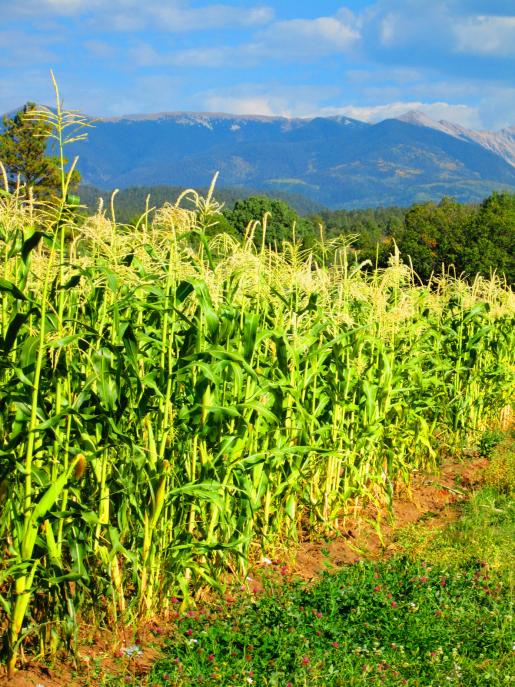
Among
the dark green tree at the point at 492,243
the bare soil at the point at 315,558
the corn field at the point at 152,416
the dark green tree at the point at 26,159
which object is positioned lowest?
the bare soil at the point at 315,558

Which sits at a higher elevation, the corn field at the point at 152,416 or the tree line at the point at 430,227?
the tree line at the point at 430,227

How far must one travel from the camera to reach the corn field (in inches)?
148

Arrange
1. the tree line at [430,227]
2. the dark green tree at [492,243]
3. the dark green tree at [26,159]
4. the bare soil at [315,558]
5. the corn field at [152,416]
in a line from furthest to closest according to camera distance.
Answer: the dark green tree at [492,243], the tree line at [430,227], the dark green tree at [26,159], the bare soil at [315,558], the corn field at [152,416]

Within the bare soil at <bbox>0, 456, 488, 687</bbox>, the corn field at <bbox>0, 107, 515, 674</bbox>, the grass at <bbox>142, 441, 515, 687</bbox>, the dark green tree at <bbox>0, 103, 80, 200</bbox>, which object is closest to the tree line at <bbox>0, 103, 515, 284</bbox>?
the dark green tree at <bbox>0, 103, 80, 200</bbox>

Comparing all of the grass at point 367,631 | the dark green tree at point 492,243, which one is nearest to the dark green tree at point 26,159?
the dark green tree at point 492,243

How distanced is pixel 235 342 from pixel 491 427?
23.1 feet

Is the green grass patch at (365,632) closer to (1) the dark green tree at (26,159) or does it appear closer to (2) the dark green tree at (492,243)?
(1) the dark green tree at (26,159)

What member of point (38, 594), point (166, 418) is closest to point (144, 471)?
point (166, 418)

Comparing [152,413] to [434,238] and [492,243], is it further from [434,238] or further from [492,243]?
[434,238]

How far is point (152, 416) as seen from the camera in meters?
4.83

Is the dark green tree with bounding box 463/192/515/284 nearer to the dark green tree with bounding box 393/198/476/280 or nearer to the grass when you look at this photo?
the dark green tree with bounding box 393/198/476/280

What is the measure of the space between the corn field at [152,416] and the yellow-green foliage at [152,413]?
0.05 ft

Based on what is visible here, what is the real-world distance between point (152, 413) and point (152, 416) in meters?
0.06

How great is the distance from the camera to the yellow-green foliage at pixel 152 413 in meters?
3.76
